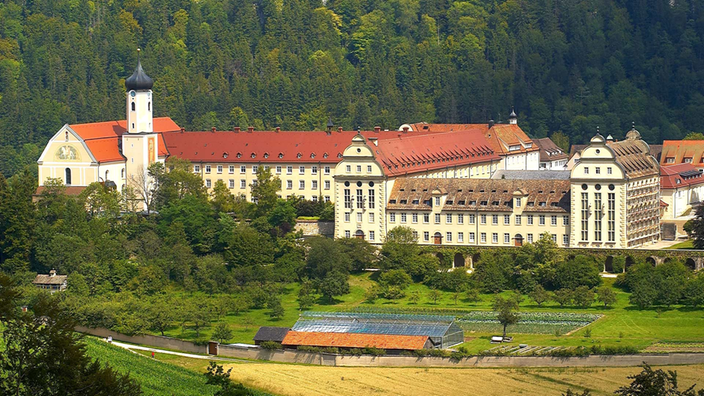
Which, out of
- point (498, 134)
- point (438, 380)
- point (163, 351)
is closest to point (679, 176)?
Answer: point (498, 134)

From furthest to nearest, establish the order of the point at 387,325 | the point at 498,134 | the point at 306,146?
the point at 498,134 < the point at 306,146 < the point at 387,325

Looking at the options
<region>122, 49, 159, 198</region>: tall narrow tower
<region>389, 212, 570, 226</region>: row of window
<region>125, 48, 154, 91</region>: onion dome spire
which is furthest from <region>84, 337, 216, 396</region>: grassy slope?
<region>125, 48, 154, 91</region>: onion dome spire

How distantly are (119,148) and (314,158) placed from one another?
14435mm

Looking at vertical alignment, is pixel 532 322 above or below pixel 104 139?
below

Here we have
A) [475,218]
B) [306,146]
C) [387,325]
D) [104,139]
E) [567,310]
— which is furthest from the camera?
[306,146]

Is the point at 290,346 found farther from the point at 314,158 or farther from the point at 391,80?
the point at 391,80

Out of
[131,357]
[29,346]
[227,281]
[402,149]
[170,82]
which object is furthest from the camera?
[170,82]

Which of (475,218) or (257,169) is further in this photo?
(257,169)

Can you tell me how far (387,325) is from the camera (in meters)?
94.2

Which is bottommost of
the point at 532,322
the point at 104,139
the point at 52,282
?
the point at 532,322

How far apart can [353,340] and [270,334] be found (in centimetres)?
507

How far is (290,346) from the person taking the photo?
9238 cm

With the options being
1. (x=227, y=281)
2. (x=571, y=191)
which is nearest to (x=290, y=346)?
(x=227, y=281)

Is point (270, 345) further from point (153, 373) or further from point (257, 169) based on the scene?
point (257, 169)
